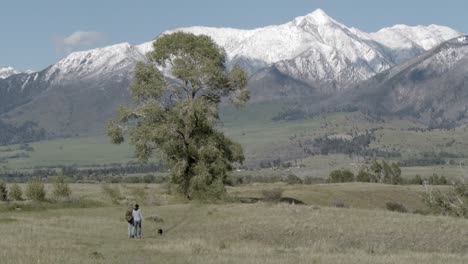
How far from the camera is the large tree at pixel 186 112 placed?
72750mm

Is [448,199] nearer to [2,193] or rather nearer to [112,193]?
[112,193]

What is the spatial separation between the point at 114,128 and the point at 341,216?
30.6 metres

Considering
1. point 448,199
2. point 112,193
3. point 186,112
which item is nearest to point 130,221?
point 186,112

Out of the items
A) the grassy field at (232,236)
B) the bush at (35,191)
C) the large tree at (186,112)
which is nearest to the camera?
the grassy field at (232,236)

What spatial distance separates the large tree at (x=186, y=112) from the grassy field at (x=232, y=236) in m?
5.63

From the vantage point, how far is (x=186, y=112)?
72938 millimetres

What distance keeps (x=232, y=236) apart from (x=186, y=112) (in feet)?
84.7

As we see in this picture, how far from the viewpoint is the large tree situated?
72.8 metres

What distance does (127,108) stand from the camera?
248 feet

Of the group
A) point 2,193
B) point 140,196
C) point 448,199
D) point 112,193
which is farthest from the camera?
point 2,193

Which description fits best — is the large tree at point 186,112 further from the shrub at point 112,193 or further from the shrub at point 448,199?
the shrub at point 448,199

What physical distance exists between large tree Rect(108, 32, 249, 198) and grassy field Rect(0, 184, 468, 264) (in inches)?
222

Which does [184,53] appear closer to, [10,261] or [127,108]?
[127,108]

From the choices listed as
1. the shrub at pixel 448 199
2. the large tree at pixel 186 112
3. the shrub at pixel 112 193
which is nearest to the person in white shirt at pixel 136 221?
the large tree at pixel 186 112
